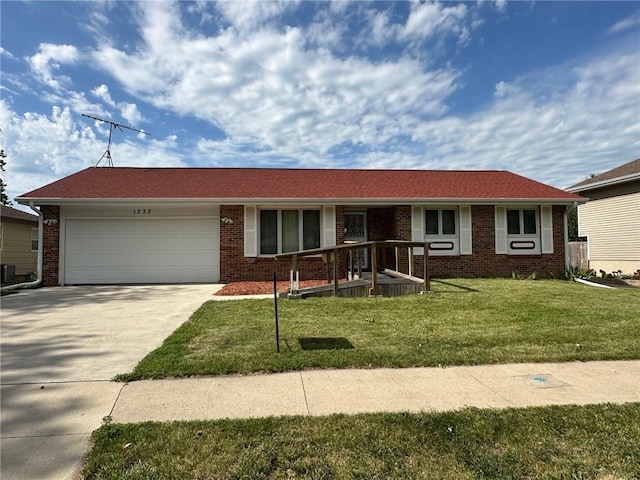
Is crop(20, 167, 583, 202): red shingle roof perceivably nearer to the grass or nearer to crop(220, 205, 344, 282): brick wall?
crop(220, 205, 344, 282): brick wall

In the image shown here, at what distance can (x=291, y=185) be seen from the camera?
15.9 m

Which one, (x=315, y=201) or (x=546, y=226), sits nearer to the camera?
(x=315, y=201)

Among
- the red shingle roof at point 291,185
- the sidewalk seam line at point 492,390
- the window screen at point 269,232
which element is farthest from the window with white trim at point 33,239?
the sidewalk seam line at point 492,390

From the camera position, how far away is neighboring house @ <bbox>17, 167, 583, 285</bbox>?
13.8m

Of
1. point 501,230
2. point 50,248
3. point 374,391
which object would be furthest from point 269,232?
point 374,391

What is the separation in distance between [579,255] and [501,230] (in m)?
9.41

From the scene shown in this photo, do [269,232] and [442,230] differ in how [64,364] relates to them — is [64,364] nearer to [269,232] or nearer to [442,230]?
[269,232]

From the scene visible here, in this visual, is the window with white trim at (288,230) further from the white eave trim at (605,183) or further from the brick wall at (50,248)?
the white eave trim at (605,183)

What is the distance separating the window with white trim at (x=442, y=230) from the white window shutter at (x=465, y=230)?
15cm

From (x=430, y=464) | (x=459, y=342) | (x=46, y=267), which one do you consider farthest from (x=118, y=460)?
(x=46, y=267)

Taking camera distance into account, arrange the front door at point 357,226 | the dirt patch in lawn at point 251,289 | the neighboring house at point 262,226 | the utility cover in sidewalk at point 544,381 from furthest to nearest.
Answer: the front door at point 357,226, the neighboring house at point 262,226, the dirt patch in lawn at point 251,289, the utility cover in sidewalk at point 544,381

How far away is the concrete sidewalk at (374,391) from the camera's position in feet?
11.5

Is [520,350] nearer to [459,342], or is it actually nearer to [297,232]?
[459,342]

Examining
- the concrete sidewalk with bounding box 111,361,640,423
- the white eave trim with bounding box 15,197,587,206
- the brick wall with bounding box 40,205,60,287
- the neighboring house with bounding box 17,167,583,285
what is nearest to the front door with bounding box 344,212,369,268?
the neighboring house with bounding box 17,167,583,285
